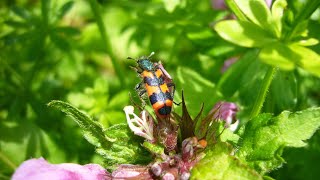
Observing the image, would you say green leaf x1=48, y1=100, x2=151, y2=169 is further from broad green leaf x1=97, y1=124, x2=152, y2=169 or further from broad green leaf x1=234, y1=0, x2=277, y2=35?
broad green leaf x1=234, y1=0, x2=277, y2=35

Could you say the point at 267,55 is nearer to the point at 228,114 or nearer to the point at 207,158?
the point at 207,158

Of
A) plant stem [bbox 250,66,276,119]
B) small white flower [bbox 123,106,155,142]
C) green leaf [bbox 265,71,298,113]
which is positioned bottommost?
green leaf [bbox 265,71,298,113]

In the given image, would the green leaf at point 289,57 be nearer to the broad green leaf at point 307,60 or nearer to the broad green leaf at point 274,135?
the broad green leaf at point 307,60

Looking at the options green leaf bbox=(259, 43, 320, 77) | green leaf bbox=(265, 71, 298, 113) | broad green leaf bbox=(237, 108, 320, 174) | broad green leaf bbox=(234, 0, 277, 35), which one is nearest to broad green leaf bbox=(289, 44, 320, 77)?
green leaf bbox=(259, 43, 320, 77)

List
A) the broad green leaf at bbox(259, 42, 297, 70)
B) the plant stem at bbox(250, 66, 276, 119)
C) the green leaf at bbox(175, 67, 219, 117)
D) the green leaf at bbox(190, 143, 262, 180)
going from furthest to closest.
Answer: the green leaf at bbox(175, 67, 219, 117), the plant stem at bbox(250, 66, 276, 119), the green leaf at bbox(190, 143, 262, 180), the broad green leaf at bbox(259, 42, 297, 70)

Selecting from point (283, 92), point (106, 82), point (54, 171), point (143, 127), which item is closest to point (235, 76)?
Answer: point (283, 92)
